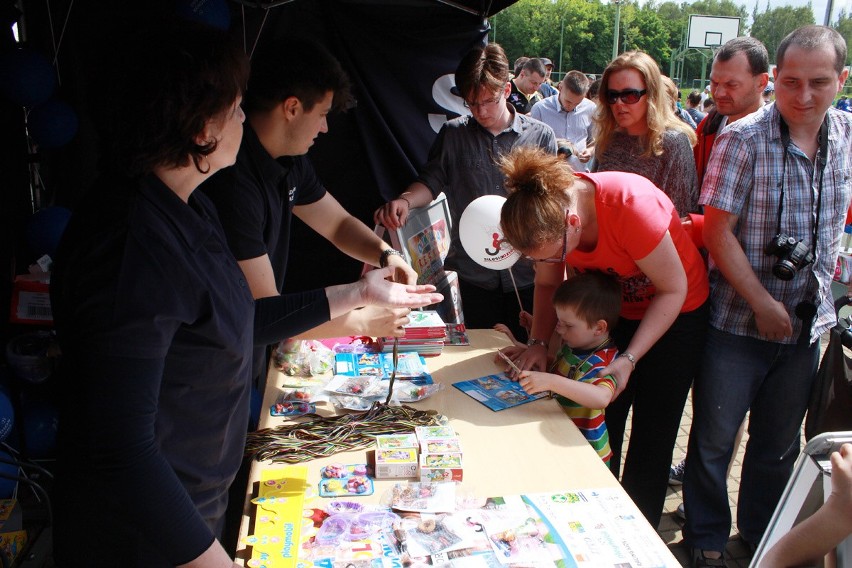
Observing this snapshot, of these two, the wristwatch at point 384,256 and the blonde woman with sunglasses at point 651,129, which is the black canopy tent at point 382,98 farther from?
the wristwatch at point 384,256

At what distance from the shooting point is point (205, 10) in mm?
2871

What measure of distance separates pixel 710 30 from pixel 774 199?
29.4 m

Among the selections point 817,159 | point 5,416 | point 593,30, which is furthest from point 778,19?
point 5,416

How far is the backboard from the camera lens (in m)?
26.5

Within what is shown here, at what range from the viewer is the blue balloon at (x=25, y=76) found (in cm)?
278

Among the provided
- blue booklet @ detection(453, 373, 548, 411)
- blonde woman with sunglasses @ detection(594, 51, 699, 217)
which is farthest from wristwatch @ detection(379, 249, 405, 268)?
blonde woman with sunglasses @ detection(594, 51, 699, 217)

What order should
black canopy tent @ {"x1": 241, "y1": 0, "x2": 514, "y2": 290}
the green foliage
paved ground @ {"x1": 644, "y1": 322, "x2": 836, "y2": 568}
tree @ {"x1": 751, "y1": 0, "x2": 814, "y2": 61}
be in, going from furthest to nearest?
the green foliage, tree @ {"x1": 751, "y1": 0, "x2": 814, "y2": 61}, black canopy tent @ {"x1": 241, "y1": 0, "x2": 514, "y2": 290}, paved ground @ {"x1": 644, "y1": 322, "x2": 836, "y2": 568}

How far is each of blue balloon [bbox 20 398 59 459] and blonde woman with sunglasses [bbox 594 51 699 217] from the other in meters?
2.80

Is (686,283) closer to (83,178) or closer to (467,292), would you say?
(467,292)

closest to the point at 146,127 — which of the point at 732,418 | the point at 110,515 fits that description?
the point at 110,515

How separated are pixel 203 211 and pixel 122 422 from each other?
0.47 m

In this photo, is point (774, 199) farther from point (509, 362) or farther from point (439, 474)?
point (439, 474)

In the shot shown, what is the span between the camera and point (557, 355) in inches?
88.4

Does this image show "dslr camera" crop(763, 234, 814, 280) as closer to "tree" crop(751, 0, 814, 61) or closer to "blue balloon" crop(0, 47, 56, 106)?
"blue balloon" crop(0, 47, 56, 106)
